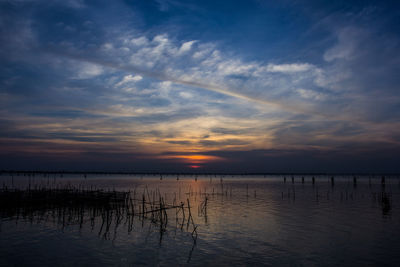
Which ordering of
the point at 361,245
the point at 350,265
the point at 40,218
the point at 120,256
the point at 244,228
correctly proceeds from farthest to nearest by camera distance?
the point at 40,218 < the point at 244,228 < the point at 361,245 < the point at 120,256 < the point at 350,265

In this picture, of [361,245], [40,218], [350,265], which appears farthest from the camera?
[40,218]

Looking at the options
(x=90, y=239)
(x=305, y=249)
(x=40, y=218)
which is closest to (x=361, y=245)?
(x=305, y=249)

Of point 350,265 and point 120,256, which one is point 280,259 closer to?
point 350,265

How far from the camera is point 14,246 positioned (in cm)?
1631

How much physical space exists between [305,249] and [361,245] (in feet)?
13.1

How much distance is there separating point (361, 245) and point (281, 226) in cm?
659

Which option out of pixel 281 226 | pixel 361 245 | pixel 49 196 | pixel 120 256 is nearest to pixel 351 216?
pixel 281 226

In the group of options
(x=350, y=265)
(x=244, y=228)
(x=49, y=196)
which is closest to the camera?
(x=350, y=265)

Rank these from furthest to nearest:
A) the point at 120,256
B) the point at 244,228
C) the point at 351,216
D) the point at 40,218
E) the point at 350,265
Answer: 1. the point at 351,216
2. the point at 40,218
3. the point at 244,228
4. the point at 120,256
5. the point at 350,265

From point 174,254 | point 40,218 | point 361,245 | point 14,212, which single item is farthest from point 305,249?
point 14,212

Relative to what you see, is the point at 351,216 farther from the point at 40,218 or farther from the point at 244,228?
the point at 40,218

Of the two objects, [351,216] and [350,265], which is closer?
[350,265]

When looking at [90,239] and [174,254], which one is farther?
[90,239]

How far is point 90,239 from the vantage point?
60.4 ft
